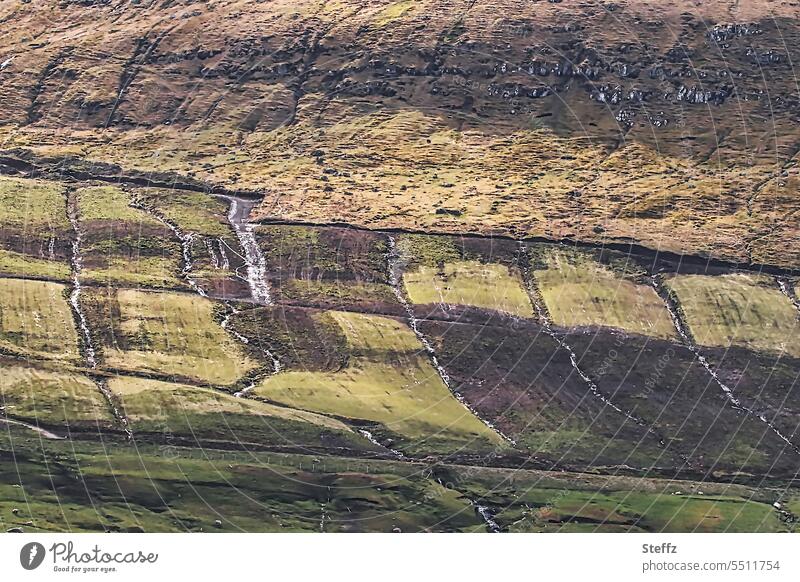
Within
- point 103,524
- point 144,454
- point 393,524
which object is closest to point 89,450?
point 144,454
